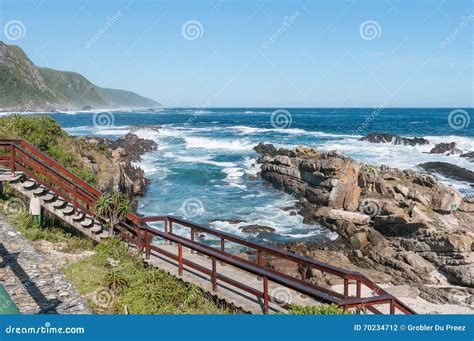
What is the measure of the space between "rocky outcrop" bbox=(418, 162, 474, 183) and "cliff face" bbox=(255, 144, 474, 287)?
9.56m

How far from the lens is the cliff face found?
60.6ft

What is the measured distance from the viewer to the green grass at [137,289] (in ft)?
28.0

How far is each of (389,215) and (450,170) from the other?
21.0 metres

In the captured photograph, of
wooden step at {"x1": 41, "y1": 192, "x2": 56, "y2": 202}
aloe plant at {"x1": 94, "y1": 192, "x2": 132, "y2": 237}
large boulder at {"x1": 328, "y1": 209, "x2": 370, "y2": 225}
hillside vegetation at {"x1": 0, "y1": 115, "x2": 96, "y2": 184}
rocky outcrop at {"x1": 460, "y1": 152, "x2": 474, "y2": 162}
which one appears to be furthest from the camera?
rocky outcrop at {"x1": 460, "y1": 152, "x2": 474, "y2": 162}

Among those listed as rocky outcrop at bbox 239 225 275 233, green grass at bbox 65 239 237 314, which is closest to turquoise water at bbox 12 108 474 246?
rocky outcrop at bbox 239 225 275 233

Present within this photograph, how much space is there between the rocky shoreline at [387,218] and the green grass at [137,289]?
7963 mm

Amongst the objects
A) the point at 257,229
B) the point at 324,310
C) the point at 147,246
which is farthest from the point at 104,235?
the point at 257,229

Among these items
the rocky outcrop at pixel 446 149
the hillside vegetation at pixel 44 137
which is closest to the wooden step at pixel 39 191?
the hillside vegetation at pixel 44 137

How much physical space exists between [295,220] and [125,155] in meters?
20.7

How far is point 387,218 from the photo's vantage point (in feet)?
74.6

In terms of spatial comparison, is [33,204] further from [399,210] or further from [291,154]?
[291,154]

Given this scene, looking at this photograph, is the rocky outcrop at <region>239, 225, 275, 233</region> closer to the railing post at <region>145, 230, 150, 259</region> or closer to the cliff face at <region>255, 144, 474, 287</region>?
the cliff face at <region>255, 144, 474, 287</region>

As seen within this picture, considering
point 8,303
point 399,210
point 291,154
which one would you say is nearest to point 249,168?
point 291,154

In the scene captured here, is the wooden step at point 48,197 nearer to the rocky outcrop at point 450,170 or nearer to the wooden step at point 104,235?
the wooden step at point 104,235
